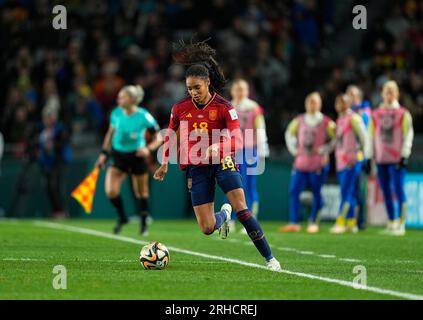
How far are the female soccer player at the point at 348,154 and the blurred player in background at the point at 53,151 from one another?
6529 millimetres

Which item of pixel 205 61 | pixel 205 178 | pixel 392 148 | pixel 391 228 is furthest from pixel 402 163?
pixel 205 178

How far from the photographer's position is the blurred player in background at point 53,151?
23.5m

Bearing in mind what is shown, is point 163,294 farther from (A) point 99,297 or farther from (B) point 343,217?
(B) point 343,217

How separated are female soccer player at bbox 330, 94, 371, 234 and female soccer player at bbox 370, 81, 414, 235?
302 mm

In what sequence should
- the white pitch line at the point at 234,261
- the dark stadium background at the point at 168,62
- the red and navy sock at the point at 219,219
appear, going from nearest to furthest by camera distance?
the white pitch line at the point at 234,261
the red and navy sock at the point at 219,219
the dark stadium background at the point at 168,62

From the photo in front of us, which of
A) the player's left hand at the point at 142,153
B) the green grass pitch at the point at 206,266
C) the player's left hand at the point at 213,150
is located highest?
the player's left hand at the point at 142,153

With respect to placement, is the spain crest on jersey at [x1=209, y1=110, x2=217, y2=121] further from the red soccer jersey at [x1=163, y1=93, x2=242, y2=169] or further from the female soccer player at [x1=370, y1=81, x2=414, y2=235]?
the female soccer player at [x1=370, y1=81, x2=414, y2=235]

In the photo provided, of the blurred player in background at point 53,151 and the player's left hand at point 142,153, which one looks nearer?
the player's left hand at point 142,153

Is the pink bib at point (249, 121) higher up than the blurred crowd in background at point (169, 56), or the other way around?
the blurred crowd in background at point (169, 56)

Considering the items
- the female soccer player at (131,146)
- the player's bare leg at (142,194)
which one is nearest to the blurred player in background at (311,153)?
the player's bare leg at (142,194)

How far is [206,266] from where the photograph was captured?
468 inches

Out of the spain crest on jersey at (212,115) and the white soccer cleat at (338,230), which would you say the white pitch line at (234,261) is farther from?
the white soccer cleat at (338,230)

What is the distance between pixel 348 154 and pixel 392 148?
83 centimetres
